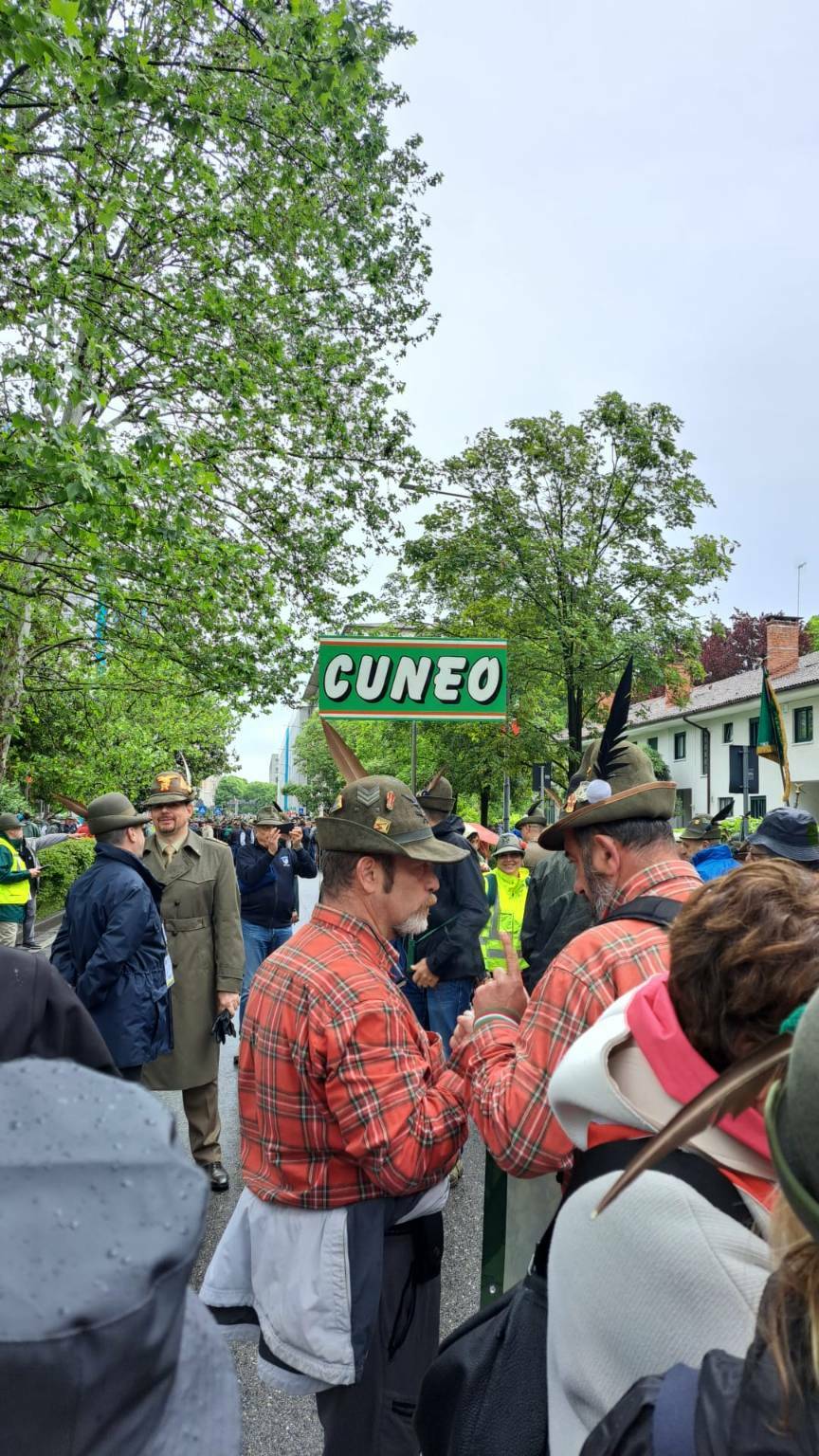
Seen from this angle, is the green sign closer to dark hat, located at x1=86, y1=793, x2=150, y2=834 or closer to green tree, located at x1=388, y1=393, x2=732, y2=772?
dark hat, located at x1=86, y1=793, x2=150, y2=834

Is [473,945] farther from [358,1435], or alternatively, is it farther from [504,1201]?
[358,1435]

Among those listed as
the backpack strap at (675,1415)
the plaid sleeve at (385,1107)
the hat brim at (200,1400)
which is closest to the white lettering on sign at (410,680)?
the plaid sleeve at (385,1107)

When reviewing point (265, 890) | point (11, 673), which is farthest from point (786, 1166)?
point (11, 673)

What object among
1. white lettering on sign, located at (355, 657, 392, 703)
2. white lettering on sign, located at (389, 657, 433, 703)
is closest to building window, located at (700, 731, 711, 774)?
white lettering on sign, located at (389, 657, 433, 703)

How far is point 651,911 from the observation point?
2.19 m

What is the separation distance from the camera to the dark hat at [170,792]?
5.85 m

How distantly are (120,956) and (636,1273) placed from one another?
12.1ft

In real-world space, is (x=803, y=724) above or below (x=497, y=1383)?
above

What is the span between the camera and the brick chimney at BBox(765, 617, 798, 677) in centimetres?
3925

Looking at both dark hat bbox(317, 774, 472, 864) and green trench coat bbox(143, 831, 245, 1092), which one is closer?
dark hat bbox(317, 774, 472, 864)

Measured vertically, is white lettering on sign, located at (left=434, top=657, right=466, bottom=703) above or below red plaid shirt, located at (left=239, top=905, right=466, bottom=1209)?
above

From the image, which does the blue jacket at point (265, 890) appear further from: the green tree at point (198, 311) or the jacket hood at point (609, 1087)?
the jacket hood at point (609, 1087)

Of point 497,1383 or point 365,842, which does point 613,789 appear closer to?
point 365,842

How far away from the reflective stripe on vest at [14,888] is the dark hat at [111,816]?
7.50m
